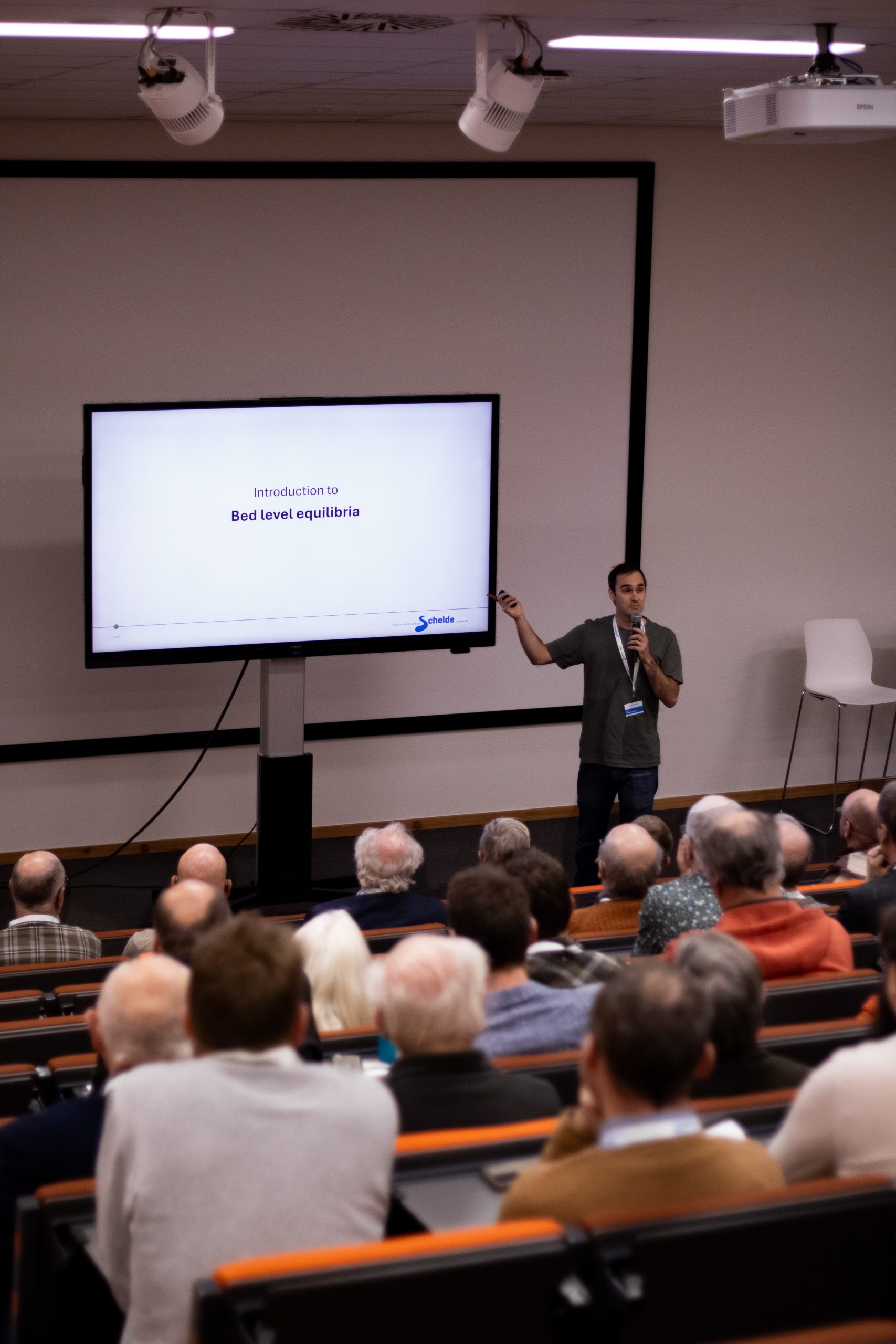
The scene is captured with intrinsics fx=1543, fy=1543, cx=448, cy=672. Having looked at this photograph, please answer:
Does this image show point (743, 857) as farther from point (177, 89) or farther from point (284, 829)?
point (284, 829)

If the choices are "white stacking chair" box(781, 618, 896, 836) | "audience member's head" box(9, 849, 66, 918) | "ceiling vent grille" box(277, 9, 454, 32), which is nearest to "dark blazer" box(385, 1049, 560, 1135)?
"audience member's head" box(9, 849, 66, 918)

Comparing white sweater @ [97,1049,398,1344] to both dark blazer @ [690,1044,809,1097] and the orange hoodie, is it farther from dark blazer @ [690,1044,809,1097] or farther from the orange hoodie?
the orange hoodie

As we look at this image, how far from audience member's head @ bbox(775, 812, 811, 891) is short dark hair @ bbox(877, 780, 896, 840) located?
0.75 feet

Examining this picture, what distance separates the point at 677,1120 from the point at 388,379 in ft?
19.8

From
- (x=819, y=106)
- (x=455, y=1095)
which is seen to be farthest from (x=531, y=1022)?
(x=819, y=106)

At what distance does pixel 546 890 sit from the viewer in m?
3.52

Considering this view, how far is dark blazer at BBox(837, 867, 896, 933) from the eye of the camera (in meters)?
4.21

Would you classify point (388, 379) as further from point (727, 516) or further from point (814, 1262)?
point (814, 1262)

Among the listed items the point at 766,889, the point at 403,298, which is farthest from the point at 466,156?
the point at 766,889

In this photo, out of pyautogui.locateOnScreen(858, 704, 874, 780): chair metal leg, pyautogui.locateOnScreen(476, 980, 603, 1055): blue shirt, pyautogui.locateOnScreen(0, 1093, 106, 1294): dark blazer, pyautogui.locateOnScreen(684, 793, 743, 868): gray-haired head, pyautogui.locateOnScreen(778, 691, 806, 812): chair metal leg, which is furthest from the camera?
pyautogui.locateOnScreen(858, 704, 874, 780): chair metal leg

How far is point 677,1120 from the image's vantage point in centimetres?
211

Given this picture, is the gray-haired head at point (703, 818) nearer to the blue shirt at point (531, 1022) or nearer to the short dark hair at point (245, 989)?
the blue shirt at point (531, 1022)

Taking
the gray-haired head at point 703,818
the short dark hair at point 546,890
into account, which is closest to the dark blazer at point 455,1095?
the short dark hair at point 546,890

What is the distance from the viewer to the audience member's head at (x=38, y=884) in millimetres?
4754
